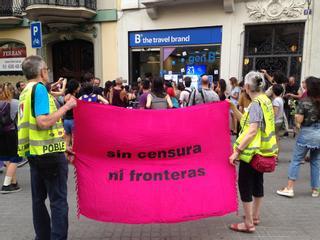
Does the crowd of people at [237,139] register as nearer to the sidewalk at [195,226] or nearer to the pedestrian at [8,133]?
the pedestrian at [8,133]

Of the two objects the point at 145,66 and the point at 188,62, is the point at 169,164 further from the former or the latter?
the point at 145,66

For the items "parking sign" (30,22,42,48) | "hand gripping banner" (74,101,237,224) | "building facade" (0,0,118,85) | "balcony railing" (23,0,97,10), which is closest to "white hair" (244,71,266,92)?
"hand gripping banner" (74,101,237,224)

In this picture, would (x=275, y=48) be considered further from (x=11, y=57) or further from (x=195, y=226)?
(x=11, y=57)

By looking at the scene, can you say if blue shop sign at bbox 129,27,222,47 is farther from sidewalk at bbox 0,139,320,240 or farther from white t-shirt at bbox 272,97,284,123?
sidewalk at bbox 0,139,320,240

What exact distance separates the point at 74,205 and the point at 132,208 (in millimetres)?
1764

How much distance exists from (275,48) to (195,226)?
9.62m

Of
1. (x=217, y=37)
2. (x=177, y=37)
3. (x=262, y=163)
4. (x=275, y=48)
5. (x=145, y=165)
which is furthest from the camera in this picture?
(x=177, y=37)

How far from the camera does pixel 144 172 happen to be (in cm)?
372

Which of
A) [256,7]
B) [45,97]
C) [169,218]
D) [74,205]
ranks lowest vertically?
[74,205]

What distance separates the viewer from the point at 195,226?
170 inches

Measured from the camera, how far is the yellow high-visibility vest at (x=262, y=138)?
385 cm

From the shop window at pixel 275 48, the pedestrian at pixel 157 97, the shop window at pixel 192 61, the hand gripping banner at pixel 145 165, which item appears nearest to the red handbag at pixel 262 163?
the hand gripping banner at pixel 145 165

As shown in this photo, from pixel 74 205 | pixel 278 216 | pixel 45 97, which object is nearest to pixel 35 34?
pixel 74 205

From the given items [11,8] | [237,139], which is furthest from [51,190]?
[11,8]
